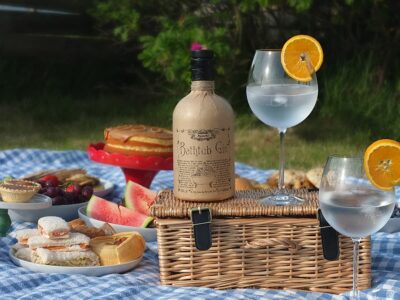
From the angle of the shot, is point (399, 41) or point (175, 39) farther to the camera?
point (399, 41)

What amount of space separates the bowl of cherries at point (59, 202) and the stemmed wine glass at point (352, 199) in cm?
122

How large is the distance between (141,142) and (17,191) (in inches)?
23.2

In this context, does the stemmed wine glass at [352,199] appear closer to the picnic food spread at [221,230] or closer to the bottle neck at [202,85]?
the picnic food spread at [221,230]

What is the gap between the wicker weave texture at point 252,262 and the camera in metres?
2.11

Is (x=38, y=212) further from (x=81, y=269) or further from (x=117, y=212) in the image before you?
(x=81, y=269)

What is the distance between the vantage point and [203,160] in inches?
82.6

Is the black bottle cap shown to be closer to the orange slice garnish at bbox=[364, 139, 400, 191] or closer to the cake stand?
the orange slice garnish at bbox=[364, 139, 400, 191]

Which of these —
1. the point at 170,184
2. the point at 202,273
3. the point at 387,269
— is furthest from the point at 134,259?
the point at 170,184

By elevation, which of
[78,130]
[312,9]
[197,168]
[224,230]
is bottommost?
[78,130]

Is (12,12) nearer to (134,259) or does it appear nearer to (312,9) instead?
(312,9)

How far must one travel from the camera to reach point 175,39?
6.41m

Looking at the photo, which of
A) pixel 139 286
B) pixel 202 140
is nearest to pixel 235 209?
pixel 202 140

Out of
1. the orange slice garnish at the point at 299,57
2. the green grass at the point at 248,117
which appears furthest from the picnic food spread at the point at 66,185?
the green grass at the point at 248,117

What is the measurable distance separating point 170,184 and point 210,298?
5.03ft
